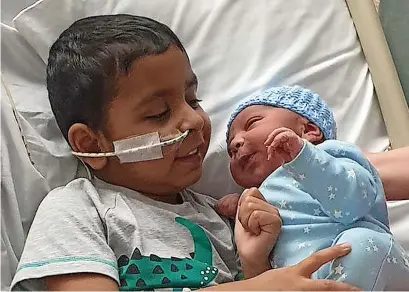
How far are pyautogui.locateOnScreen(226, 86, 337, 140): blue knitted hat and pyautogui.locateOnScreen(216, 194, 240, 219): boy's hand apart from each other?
0.12m

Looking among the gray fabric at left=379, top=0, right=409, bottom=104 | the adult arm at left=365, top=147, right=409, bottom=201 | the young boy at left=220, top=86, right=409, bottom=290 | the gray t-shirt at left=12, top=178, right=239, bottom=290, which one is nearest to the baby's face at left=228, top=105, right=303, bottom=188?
the young boy at left=220, top=86, right=409, bottom=290

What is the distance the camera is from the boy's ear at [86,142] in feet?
4.18

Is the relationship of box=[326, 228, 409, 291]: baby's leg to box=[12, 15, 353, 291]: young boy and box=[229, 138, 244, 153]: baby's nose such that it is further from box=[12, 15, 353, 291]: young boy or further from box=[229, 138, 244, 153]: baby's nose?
box=[229, 138, 244, 153]: baby's nose

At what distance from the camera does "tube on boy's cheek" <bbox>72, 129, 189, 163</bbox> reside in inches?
49.3

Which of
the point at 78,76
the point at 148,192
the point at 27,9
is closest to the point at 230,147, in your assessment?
the point at 148,192

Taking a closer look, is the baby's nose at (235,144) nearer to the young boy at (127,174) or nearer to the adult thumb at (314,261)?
the young boy at (127,174)

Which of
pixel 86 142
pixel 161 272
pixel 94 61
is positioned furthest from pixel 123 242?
pixel 94 61

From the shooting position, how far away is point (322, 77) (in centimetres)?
165

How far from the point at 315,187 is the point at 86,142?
39cm

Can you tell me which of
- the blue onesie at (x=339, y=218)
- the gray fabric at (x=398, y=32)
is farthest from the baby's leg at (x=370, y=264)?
the gray fabric at (x=398, y=32)

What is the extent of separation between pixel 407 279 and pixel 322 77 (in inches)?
22.8

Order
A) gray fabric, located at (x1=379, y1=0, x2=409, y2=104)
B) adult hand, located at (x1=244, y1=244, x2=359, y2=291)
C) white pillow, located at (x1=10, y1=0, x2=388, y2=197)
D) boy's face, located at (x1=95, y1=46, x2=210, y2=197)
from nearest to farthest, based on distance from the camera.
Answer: adult hand, located at (x1=244, y1=244, x2=359, y2=291), boy's face, located at (x1=95, y1=46, x2=210, y2=197), white pillow, located at (x1=10, y1=0, x2=388, y2=197), gray fabric, located at (x1=379, y1=0, x2=409, y2=104)

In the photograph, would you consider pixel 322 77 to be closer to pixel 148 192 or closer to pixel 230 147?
pixel 230 147

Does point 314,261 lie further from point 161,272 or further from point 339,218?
point 161,272
